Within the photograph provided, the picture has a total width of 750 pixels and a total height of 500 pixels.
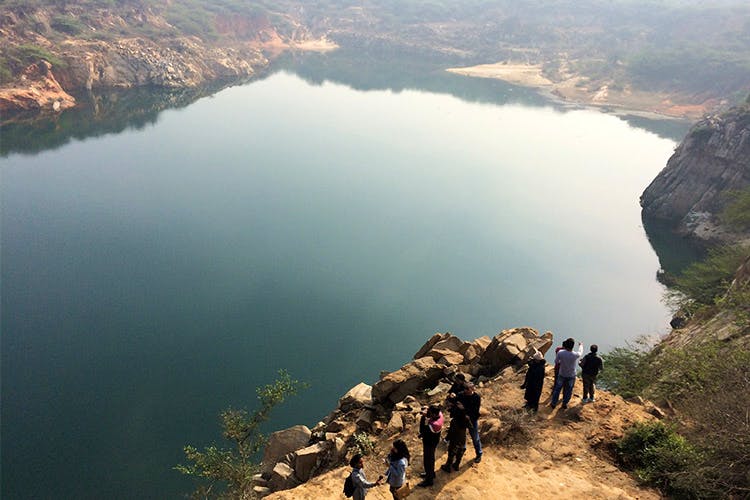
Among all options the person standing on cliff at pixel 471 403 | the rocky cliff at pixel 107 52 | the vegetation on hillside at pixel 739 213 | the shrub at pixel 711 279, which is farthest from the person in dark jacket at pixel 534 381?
the rocky cliff at pixel 107 52

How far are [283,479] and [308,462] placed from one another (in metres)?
0.92

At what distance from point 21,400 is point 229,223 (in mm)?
25631

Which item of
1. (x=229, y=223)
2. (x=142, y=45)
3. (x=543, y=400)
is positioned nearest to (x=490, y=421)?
(x=543, y=400)

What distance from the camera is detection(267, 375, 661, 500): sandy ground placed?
10.9 meters

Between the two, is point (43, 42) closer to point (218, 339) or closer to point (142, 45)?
point (142, 45)

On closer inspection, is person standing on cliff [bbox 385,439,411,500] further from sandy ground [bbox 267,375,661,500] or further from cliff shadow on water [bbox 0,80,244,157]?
cliff shadow on water [bbox 0,80,244,157]

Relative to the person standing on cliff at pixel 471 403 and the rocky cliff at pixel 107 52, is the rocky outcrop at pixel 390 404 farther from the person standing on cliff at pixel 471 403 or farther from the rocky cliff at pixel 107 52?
the rocky cliff at pixel 107 52

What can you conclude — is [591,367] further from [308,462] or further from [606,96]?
[606,96]

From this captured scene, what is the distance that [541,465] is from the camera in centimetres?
1177

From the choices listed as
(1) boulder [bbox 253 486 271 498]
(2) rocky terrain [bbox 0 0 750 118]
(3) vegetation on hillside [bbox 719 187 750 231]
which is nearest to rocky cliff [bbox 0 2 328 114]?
(2) rocky terrain [bbox 0 0 750 118]

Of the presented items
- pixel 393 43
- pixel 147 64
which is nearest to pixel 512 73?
pixel 393 43

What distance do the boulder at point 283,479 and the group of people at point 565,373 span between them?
23.5 feet

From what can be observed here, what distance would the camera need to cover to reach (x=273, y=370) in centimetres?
2894

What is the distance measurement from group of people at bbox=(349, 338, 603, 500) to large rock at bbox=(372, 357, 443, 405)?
11.0ft
